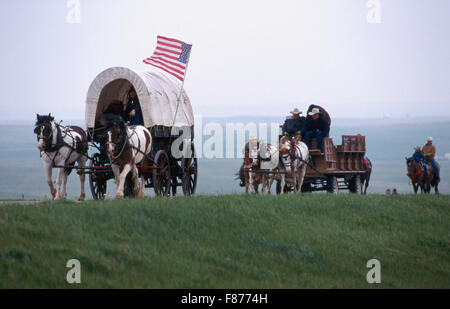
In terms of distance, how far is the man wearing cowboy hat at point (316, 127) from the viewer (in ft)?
89.4

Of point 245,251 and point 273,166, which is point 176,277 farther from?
point 273,166

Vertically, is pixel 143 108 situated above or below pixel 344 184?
above

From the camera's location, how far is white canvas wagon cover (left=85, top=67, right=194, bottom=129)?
867 inches

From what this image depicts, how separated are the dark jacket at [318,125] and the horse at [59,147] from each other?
28.7 feet

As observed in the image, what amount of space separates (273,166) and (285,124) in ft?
9.80

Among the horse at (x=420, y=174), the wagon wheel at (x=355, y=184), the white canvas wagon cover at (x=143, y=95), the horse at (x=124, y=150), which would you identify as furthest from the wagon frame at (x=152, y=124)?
the horse at (x=420, y=174)

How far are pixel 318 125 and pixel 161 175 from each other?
7.24 m

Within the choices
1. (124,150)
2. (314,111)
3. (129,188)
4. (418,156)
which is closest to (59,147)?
(124,150)

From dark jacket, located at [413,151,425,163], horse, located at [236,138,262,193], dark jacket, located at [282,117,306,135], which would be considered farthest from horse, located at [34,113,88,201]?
dark jacket, located at [413,151,425,163]

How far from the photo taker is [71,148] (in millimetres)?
21031

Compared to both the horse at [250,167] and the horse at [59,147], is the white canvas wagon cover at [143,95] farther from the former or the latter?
the horse at [250,167]

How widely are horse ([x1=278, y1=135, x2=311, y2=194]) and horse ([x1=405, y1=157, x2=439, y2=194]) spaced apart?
7.73 metres
